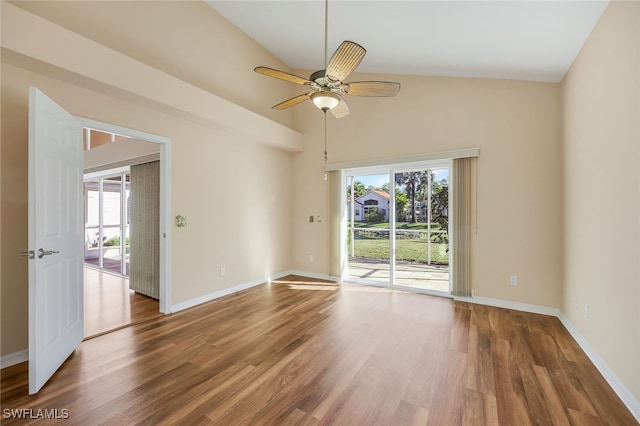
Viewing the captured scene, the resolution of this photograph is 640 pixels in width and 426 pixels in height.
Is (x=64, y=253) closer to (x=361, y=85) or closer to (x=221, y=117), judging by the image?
(x=221, y=117)

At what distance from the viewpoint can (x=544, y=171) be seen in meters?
3.55

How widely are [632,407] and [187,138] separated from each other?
4.96m

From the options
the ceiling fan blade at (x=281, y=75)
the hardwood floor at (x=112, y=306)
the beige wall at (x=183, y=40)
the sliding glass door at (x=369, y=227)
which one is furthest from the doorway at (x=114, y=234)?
the sliding glass door at (x=369, y=227)

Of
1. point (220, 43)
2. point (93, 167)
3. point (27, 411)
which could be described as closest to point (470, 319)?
point (27, 411)

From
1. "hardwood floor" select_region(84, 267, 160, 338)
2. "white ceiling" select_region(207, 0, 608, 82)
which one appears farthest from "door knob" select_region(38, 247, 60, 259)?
"white ceiling" select_region(207, 0, 608, 82)

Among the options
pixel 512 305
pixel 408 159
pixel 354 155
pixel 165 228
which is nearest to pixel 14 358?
pixel 165 228

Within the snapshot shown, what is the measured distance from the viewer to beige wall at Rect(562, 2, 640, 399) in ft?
6.22

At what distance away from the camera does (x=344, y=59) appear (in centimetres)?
203

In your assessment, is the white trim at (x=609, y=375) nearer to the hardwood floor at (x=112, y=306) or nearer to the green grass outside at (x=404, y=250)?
the green grass outside at (x=404, y=250)

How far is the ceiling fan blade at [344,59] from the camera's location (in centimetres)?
Result: 191

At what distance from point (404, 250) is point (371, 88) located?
124 inches

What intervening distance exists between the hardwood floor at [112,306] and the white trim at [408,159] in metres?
3.68

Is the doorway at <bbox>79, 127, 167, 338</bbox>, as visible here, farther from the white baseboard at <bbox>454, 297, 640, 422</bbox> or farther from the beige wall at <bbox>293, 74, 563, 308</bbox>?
the white baseboard at <bbox>454, 297, 640, 422</bbox>

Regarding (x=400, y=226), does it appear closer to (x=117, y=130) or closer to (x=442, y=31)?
(x=442, y=31)
